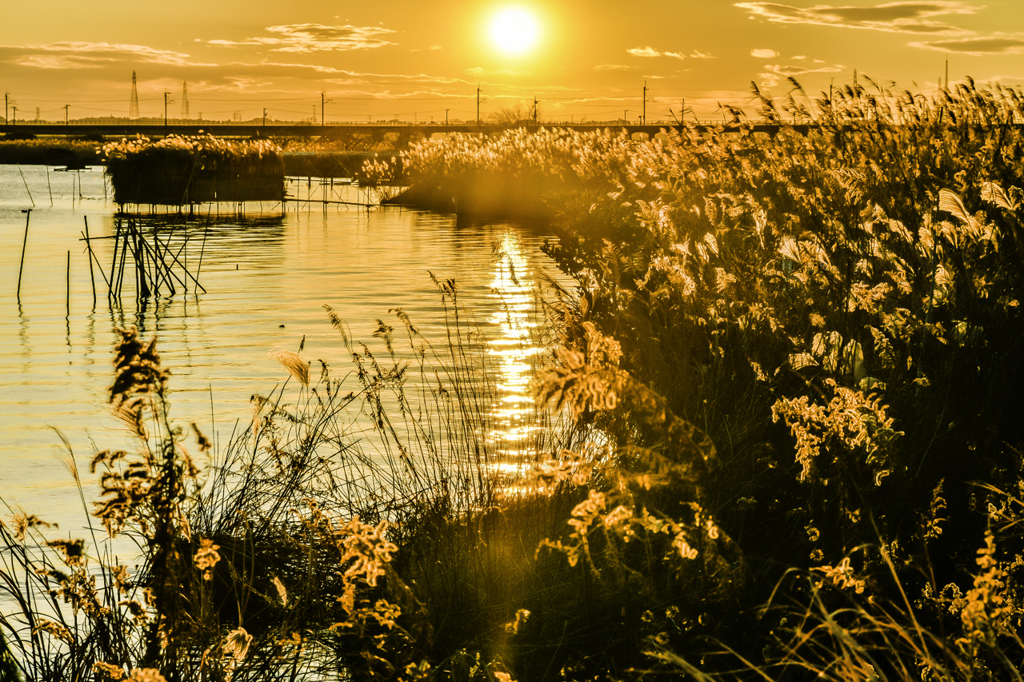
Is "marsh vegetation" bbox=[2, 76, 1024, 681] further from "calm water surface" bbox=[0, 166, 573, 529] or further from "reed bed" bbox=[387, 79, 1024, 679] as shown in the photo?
"calm water surface" bbox=[0, 166, 573, 529]

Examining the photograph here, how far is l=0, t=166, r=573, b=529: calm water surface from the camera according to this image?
7.07 metres

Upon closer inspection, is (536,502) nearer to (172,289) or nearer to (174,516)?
(174,516)

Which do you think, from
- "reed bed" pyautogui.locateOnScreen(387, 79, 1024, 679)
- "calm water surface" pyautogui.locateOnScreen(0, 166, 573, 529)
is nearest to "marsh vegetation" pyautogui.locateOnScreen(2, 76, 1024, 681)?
"reed bed" pyautogui.locateOnScreen(387, 79, 1024, 679)

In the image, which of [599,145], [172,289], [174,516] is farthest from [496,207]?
[174,516]

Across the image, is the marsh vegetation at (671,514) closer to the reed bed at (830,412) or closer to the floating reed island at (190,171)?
the reed bed at (830,412)

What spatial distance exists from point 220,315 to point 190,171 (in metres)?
13.9

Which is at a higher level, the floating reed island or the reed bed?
the floating reed island

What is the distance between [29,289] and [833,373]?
1256 cm

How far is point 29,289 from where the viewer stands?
545 inches

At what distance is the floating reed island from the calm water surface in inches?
128

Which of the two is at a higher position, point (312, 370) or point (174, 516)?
point (174, 516)

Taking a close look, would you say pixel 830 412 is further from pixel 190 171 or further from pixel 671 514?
pixel 190 171

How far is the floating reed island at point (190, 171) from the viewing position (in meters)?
27.0

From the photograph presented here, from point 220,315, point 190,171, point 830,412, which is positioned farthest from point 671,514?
point 190,171
